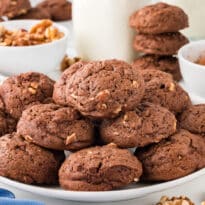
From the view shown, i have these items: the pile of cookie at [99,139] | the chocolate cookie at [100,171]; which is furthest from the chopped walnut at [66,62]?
the chocolate cookie at [100,171]

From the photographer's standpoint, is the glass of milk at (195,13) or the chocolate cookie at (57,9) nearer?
the glass of milk at (195,13)

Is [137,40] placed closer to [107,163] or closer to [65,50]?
[65,50]

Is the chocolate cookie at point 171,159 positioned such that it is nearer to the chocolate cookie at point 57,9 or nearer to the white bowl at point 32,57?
the white bowl at point 32,57

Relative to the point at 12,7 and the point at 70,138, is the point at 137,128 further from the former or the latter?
the point at 12,7

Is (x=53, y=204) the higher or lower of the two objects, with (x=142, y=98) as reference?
lower

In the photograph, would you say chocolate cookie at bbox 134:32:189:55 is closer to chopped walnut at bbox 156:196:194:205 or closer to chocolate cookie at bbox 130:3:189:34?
chocolate cookie at bbox 130:3:189:34

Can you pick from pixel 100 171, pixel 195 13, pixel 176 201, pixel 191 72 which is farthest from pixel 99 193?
pixel 195 13

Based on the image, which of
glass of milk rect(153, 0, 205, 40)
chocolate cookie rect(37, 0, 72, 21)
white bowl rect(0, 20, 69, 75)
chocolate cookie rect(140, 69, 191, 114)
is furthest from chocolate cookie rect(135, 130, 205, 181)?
chocolate cookie rect(37, 0, 72, 21)

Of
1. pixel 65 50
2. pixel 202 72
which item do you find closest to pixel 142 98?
pixel 202 72
